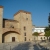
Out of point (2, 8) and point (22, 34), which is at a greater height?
point (2, 8)

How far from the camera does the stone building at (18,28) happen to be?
31734 millimetres

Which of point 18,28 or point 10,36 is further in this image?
point 18,28

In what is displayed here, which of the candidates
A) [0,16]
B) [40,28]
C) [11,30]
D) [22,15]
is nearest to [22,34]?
[11,30]

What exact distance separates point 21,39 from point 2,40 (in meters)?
5.85

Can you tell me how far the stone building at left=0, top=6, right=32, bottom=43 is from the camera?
3173 cm

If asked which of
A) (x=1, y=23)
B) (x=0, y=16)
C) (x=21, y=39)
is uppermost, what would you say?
(x=0, y=16)

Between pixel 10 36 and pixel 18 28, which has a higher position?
pixel 18 28

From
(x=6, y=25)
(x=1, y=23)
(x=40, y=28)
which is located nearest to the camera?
(x=1, y=23)

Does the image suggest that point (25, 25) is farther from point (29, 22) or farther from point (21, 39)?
point (21, 39)

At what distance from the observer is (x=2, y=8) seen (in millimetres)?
30984

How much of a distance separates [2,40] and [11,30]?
3.90 meters

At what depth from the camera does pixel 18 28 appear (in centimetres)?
3362

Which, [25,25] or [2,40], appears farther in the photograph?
[25,25]

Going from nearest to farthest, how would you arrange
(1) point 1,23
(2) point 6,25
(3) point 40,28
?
(1) point 1,23
(2) point 6,25
(3) point 40,28
